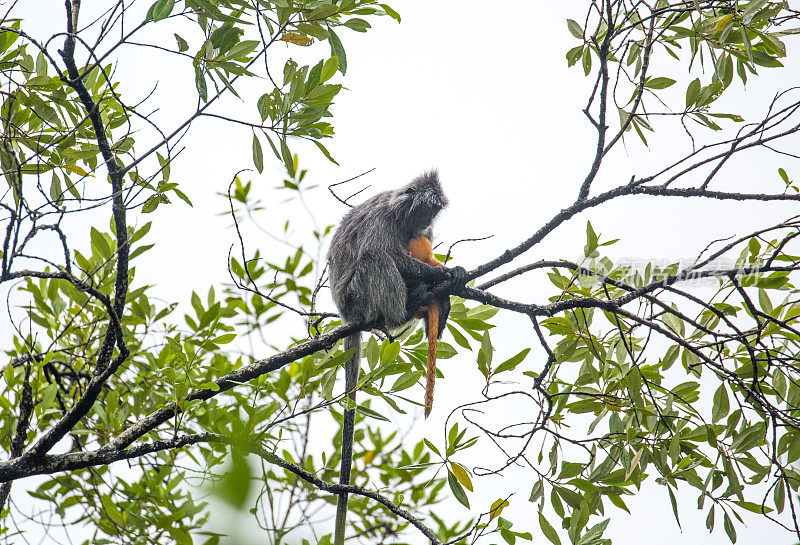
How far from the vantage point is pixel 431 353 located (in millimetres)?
3680

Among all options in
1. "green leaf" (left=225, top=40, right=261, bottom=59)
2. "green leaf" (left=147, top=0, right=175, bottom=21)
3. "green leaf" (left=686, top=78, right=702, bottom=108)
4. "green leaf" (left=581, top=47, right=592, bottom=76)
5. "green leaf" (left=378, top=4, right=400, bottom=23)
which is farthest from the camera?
"green leaf" (left=581, top=47, right=592, bottom=76)

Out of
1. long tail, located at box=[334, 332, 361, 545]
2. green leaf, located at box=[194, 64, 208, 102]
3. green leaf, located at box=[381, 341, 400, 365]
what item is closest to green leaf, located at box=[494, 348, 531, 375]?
green leaf, located at box=[381, 341, 400, 365]

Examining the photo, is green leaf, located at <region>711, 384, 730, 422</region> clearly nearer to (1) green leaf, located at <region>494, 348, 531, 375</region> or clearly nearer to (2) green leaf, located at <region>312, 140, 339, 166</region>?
(1) green leaf, located at <region>494, 348, 531, 375</region>

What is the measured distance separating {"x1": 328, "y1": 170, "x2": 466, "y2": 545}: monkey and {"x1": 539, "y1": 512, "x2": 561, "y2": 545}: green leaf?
1.08 metres

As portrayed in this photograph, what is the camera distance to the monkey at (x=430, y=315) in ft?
11.7

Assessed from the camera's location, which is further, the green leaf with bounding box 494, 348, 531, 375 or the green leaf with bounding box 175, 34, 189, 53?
the green leaf with bounding box 494, 348, 531, 375

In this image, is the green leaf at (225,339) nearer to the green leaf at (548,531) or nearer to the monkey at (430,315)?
the monkey at (430,315)

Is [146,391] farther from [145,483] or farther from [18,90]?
[18,90]

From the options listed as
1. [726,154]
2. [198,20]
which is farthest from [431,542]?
[198,20]

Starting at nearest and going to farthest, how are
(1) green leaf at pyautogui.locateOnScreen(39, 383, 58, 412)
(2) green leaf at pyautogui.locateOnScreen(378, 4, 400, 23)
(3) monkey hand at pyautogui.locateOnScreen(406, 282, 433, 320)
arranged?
(2) green leaf at pyautogui.locateOnScreen(378, 4, 400, 23)
(1) green leaf at pyautogui.locateOnScreen(39, 383, 58, 412)
(3) monkey hand at pyautogui.locateOnScreen(406, 282, 433, 320)

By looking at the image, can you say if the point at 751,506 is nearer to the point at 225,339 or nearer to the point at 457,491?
the point at 457,491

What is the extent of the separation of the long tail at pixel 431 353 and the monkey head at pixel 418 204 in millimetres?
983

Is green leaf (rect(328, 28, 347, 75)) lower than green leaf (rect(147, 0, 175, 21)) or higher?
higher

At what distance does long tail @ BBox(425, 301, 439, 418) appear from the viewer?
11.6 feet
